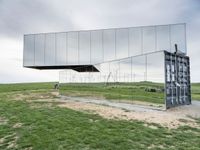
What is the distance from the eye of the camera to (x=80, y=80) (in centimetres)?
1922

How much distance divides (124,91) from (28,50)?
19237mm

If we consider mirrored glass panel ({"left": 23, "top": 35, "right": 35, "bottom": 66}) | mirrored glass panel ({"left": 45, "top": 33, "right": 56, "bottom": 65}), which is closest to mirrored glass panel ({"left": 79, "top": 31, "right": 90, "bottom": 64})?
mirrored glass panel ({"left": 45, "top": 33, "right": 56, "bottom": 65})

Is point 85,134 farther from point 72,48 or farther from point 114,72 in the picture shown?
point 72,48

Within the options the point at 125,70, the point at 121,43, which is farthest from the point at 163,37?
the point at 125,70

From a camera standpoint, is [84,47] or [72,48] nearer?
[84,47]

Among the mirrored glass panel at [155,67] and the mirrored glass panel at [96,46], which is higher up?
the mirrored glass panel at [96,46]

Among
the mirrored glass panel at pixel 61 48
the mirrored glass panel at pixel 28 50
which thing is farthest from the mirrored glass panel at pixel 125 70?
the mirrored glass panel at pixel 28 50

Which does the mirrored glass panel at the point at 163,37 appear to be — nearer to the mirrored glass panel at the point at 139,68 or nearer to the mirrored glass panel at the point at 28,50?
the mirrored glass panel at the point at 139,68

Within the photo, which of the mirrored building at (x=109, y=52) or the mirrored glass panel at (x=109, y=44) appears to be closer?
the mirrored building at (x=109, y=52)

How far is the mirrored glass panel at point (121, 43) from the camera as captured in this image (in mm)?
28417

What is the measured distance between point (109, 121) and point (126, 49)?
748 inches

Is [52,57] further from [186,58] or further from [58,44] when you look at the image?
[186,58]

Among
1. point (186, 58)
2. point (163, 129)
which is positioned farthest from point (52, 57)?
point (163, 129)

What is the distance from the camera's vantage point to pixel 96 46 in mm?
29219
